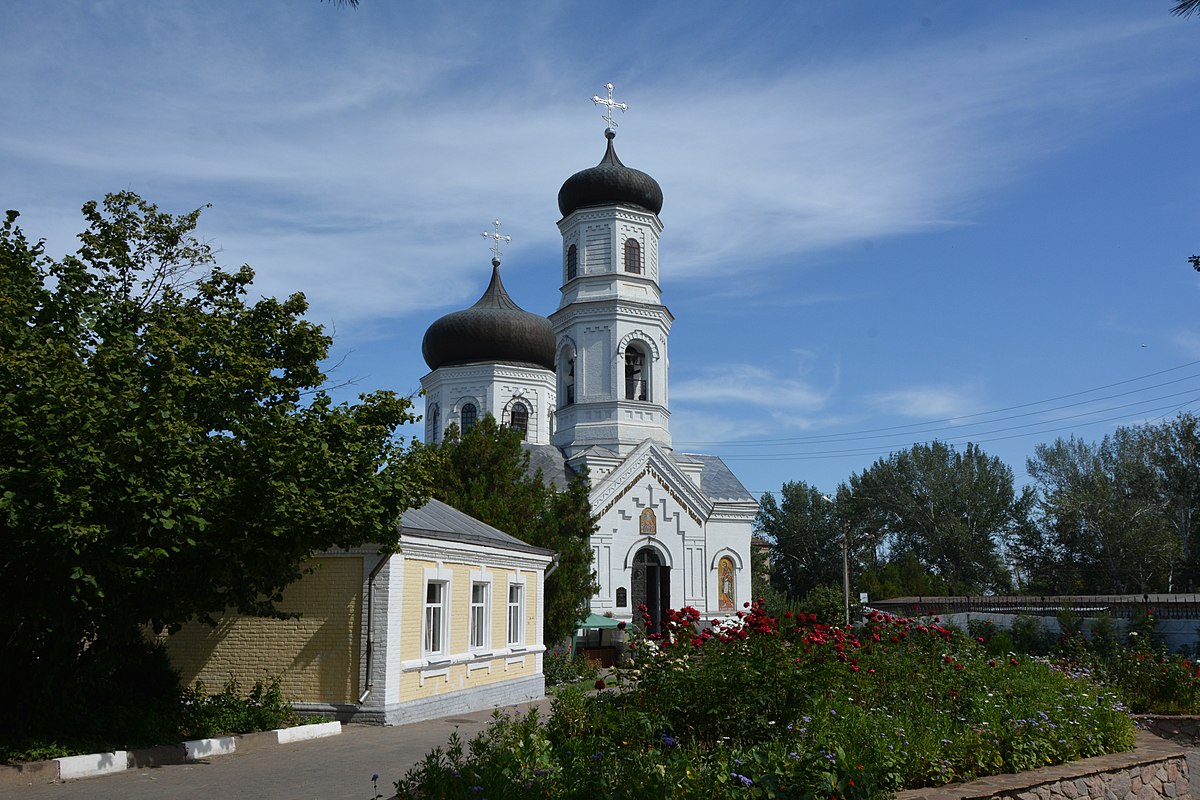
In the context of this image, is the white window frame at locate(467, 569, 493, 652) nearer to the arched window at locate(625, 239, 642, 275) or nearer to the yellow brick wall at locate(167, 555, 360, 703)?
the yellow brick wall at locate(167, 555, 360, 703)

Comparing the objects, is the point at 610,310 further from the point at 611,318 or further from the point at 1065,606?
the point at 1065,606

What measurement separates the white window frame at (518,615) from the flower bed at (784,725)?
31.6ft

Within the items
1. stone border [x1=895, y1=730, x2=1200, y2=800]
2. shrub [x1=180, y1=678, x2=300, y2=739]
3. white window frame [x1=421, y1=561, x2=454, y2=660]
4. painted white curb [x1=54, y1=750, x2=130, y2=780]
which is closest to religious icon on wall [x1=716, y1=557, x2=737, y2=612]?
white window frame [x1=421, y1=561, x2=454, y2=660]

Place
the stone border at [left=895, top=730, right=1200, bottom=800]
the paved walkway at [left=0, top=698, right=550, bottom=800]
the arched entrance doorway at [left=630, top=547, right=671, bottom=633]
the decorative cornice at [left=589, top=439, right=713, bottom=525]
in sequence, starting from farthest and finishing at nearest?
the arched entrance doorway at [left=630, top=547, right=671, bottom=633] < the decorative cornice at [left=589, top=439, right=713, bottom=525] < the paved walkway at [left=0, top=698, right=550, bottom=800] < the stone border at [left=895, top=730, right=1200, bottom=800]

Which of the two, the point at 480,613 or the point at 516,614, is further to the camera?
the point at 516,614

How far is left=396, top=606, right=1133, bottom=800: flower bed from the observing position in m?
7.33

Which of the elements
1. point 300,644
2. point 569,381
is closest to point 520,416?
point 569,381

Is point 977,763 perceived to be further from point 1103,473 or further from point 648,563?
point 1103,473

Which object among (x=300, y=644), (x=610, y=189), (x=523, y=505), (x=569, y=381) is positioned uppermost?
(x=610, y=189)

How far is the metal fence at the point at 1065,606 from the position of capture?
23.1 metres

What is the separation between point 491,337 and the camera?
4050cm

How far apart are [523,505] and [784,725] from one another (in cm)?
1602

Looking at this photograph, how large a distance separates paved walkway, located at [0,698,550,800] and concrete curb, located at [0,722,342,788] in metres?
0.14

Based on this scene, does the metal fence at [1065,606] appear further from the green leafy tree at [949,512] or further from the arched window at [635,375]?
the green leafy tree at [949,512]
